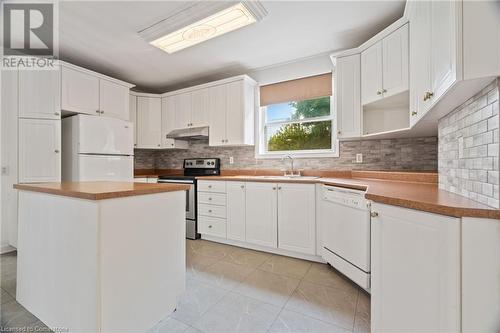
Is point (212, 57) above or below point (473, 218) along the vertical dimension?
above

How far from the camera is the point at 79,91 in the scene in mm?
2932

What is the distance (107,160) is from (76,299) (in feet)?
7.63

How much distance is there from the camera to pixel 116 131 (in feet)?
10.6

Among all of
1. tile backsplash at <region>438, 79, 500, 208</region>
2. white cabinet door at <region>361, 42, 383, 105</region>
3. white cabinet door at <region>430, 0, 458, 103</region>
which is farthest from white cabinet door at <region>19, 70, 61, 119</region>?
tile backsplash at <region>438, 79, 500, 208</region>

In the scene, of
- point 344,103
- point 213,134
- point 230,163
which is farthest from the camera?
point 230,163

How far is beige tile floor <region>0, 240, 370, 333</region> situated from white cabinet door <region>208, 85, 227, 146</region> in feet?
5.65

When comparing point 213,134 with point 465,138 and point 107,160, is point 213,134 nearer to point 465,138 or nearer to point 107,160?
point 107,160

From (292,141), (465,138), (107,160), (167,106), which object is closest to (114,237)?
(465,138)

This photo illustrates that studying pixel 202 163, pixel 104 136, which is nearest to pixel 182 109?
pixel 202 163

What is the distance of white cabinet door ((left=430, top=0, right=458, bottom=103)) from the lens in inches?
34.9

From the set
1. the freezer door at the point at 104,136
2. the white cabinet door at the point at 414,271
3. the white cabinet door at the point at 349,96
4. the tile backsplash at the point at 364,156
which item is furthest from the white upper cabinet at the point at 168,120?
the white cabinet door at the point at 414,271

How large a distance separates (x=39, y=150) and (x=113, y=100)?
43.8 inches

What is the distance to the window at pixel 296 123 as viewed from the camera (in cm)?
304

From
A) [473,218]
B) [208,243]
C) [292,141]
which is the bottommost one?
[208,243]
